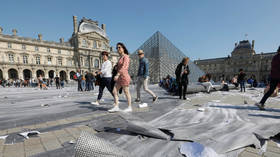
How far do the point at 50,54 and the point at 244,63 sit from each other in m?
64.2

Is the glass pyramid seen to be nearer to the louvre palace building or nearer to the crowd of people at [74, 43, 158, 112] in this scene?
the crowd of people at [74, 43, 158, 112]

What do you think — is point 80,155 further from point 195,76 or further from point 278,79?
point 195,76

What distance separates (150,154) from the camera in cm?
119

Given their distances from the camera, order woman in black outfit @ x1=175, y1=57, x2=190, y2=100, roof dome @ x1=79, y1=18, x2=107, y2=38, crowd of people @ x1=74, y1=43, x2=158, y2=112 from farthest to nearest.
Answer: roof dome @ x1=79, y1=18, x2=107, y2=38 < woman in black outfit @ x1=175, y1=57, x2=190, y2=100 < crowd of people @ x1=74, y1=43, x2=158, y2=112

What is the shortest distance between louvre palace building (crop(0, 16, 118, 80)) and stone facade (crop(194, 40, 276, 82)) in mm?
46452

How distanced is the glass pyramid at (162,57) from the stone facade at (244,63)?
4063cm

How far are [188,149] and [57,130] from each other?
5.87 ft

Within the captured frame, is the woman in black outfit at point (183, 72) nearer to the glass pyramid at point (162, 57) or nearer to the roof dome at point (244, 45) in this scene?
the glass pyramid at point (162, 57)

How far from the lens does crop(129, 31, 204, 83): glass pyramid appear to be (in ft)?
40.1

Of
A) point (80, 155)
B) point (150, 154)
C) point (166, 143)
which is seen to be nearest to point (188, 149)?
point (166, 143)

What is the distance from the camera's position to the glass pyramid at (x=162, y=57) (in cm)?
1221

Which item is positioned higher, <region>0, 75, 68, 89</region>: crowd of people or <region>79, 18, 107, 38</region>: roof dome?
<region>79, 18, 107, 38</region>: roof dome

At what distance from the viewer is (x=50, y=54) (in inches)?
1339

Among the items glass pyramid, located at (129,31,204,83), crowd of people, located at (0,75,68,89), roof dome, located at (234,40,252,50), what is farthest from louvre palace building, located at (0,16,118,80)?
roof dome, located at (234,40,252,50)
